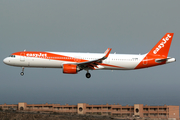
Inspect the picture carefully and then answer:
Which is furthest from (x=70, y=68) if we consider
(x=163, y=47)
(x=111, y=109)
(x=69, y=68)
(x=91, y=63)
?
(x=111, y=109)

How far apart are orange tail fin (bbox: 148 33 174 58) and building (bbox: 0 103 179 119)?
82.1 m

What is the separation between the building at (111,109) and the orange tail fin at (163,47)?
269 ft

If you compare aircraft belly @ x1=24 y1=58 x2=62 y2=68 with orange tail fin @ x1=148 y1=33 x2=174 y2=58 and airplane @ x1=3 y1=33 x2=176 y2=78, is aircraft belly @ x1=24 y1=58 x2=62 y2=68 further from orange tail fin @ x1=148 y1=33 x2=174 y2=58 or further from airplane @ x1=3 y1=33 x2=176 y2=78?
orange tail fin @ x1=148 y1=33 x2=174 y2=58

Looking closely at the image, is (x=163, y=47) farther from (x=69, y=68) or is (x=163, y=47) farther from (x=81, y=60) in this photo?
(x=69, y=68)

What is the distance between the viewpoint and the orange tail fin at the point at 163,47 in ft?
181

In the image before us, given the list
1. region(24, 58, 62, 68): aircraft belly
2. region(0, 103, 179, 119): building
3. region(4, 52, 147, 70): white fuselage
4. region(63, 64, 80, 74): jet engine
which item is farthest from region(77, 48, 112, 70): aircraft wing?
region(0, 103, 179, 119): building

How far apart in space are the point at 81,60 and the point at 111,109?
92240 millimetres

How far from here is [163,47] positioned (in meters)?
55.8

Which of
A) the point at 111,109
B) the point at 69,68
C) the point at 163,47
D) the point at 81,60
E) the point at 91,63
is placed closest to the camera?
the point at 69,68

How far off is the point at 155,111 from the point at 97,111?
29.1 metres

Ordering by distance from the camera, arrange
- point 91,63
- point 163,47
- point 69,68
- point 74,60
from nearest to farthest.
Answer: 1. point 69,68
2. point 91,63
3. point 74,60
4. point 163,47

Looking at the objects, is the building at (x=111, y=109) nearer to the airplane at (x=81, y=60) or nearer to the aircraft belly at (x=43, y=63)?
the airplane at (x=81, y=60)

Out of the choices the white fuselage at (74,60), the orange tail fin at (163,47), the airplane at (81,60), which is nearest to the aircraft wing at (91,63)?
the airplane at (81,60)

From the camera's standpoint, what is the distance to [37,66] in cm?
5047
